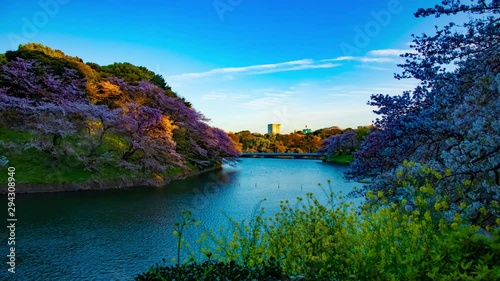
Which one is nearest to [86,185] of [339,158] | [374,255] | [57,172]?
[57,172]

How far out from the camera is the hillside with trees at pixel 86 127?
2680 cm

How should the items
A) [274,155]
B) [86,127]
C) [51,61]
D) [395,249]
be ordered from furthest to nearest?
[274,155]
[51,61]
[86,127]
[395,249]

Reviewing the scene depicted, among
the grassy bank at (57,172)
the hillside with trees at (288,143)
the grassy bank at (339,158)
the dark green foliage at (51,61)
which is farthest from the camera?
the hillside with trees at (288,143)

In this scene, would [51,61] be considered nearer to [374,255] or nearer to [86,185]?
[86,185]

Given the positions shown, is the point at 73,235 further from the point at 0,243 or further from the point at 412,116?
the point at 412,116

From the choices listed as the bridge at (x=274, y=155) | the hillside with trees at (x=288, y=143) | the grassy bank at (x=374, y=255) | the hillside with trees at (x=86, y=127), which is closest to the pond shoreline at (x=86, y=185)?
the hillside with trees at (x=86, y=127)

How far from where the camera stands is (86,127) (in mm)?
32656

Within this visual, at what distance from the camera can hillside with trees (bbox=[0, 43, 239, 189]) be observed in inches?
1055

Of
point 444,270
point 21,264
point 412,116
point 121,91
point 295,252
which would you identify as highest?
point 121,91

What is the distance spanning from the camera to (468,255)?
3.86 metres

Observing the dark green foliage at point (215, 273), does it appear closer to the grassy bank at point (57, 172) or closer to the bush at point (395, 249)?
the bush at point (395, 249)

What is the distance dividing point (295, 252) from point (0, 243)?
1233 cm

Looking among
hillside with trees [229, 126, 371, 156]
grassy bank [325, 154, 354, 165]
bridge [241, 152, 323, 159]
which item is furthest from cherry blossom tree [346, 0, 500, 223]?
hillside with trees [229, 126, 371, 156]

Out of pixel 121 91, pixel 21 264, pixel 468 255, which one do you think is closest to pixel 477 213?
pixel 468 255
